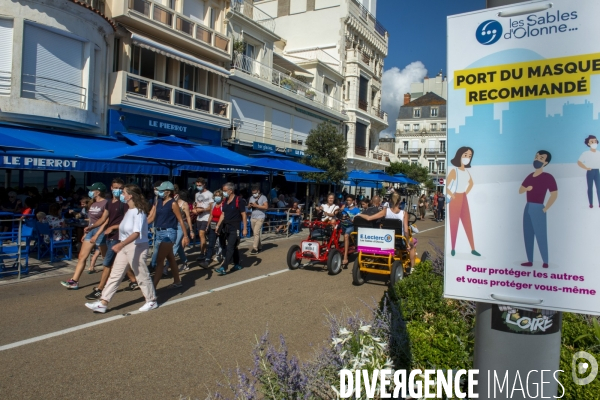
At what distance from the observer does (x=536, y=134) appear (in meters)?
1.82

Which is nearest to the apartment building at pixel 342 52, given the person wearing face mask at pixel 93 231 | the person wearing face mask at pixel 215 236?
the person wearing face mask at pixel 215 236

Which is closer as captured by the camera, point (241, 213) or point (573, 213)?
point (573, 213)

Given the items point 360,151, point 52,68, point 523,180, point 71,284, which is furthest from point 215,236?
point 360,151

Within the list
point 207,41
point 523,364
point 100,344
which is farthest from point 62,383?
point 207,41

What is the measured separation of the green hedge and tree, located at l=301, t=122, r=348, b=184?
1516 centimetres

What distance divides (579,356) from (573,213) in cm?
175

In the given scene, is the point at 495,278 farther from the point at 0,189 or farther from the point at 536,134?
the point at 0,189

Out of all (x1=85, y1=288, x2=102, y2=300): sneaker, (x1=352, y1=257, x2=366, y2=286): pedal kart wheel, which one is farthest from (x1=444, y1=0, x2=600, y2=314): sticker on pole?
(x1=352, y1=257, x2=366, y2=286): pedal kart wheel

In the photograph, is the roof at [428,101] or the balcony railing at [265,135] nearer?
the balcony railing at [265,135]

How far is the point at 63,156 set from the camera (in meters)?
11.1

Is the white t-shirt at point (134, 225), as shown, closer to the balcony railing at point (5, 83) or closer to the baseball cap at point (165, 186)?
the baseball cap at point (165, 186)

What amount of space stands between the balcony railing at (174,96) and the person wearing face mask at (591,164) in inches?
669

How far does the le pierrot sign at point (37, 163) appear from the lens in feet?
32.2

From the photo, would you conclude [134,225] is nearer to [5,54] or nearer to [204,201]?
[204,201]
